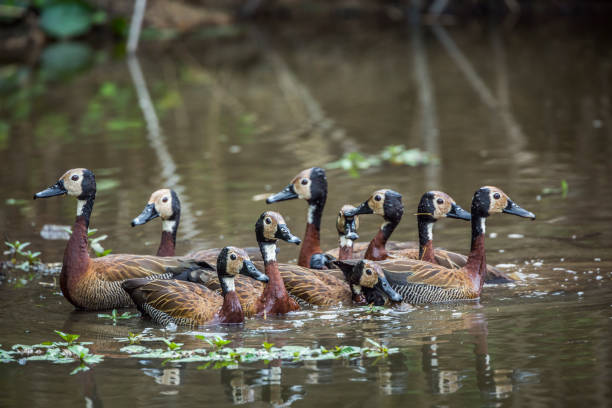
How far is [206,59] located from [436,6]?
15050 millimetres

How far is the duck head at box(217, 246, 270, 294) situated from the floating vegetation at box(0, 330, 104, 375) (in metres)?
1.31

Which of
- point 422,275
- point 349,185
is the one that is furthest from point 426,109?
point 422,275

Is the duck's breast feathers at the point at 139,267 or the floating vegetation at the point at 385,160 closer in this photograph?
the duck's breast feathers at the point at 139,267

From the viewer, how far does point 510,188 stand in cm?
1312

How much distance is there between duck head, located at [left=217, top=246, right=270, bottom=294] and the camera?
8438mm

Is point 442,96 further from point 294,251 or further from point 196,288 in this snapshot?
point 196,288

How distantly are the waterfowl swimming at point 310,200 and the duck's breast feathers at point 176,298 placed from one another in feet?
5.01

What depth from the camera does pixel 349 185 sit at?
45.7 feet

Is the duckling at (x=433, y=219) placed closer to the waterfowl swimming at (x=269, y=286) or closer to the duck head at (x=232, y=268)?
the waterfowl swimming at (x=269, y=286)

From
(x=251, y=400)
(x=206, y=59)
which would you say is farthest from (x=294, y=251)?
(x=206, y=59)

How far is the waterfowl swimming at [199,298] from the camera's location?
8469mm

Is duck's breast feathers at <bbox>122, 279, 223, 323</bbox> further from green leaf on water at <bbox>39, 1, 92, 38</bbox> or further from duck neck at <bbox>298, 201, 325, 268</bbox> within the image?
green leaf on water at <bbox>39, 1, 92, 38</bbox>

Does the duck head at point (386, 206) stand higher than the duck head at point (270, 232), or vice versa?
the duck head at point (386, 206)

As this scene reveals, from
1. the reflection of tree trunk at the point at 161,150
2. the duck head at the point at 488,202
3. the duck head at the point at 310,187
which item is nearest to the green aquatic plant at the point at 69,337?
the duck head at the point at 310,187
